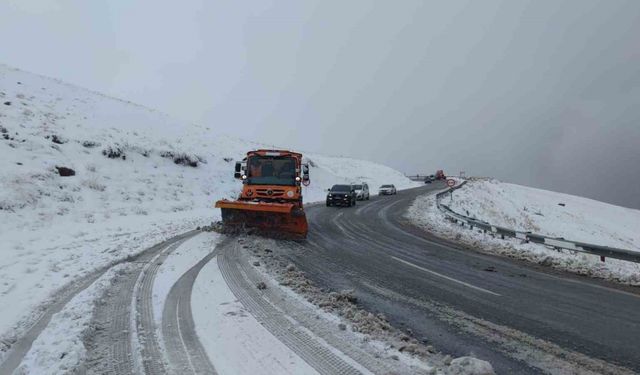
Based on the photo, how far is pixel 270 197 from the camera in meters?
13.2

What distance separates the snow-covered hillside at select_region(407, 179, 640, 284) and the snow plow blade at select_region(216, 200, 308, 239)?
6.53m

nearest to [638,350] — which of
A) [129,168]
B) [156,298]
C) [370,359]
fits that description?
[370,359]

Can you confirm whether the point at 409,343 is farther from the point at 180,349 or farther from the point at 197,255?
the point at 197,255

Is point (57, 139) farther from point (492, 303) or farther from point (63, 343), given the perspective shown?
point (492, 303)

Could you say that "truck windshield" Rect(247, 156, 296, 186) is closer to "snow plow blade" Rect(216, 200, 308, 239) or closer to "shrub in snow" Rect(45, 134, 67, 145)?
"snow plow blade" Rect(216, 200, 308, 239)

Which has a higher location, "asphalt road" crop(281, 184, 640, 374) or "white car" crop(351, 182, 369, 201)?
"white car" crop(351, 182, 369, 201)

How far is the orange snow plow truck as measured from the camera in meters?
12.5

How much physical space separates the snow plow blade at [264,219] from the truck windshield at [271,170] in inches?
45.7

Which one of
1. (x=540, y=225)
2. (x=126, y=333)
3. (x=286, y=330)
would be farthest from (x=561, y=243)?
(x=540, y=225)

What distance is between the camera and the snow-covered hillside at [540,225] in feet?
35.8

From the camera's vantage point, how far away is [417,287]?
7.54 metres

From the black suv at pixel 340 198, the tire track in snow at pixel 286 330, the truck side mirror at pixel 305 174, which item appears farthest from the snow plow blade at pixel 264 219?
the black suv at pixel 340 198

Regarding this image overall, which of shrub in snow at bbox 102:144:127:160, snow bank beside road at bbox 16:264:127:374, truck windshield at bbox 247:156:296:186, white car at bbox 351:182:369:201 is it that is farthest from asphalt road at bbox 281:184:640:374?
white car at bbox 351:182:369:201

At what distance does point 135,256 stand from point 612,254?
12629mm
